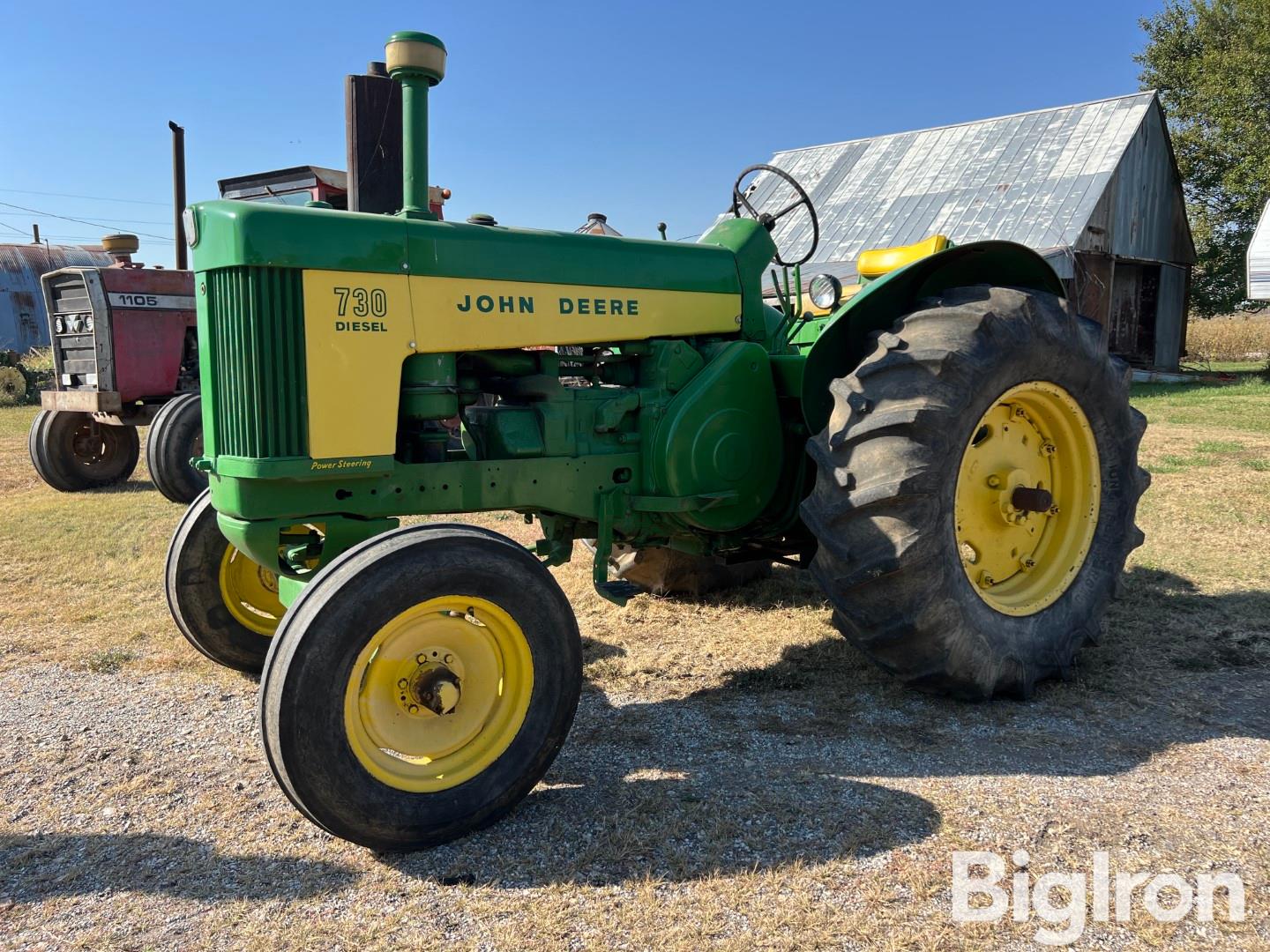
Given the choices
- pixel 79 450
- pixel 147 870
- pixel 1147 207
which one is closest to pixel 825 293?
pixel 147 870

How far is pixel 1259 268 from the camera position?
1827 cm

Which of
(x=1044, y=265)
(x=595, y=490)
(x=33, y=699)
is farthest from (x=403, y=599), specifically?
(x=1044, y=265)

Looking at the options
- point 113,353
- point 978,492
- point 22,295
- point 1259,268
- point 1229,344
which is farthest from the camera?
point 1229,344

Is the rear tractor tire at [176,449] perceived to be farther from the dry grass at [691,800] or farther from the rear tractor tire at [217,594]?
the rear tractor tire at [217,594]

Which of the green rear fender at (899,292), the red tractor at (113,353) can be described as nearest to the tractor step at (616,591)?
the green rear fender at (899,292)

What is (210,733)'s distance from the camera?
11.8ft

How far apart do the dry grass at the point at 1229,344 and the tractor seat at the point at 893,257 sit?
1003 inches

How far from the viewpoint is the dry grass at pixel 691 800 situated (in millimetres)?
2383

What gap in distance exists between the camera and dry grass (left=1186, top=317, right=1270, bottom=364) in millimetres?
26656

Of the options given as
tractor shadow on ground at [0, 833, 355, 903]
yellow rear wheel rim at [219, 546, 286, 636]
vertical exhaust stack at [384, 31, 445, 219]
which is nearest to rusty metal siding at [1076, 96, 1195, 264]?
vertical exhaust stack at [384, 31, 445, 219]

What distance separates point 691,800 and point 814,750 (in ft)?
1.90

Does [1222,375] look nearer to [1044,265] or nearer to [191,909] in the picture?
[1044,265]

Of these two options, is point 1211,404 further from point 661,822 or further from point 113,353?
point 661,822

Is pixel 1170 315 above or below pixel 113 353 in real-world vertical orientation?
above
